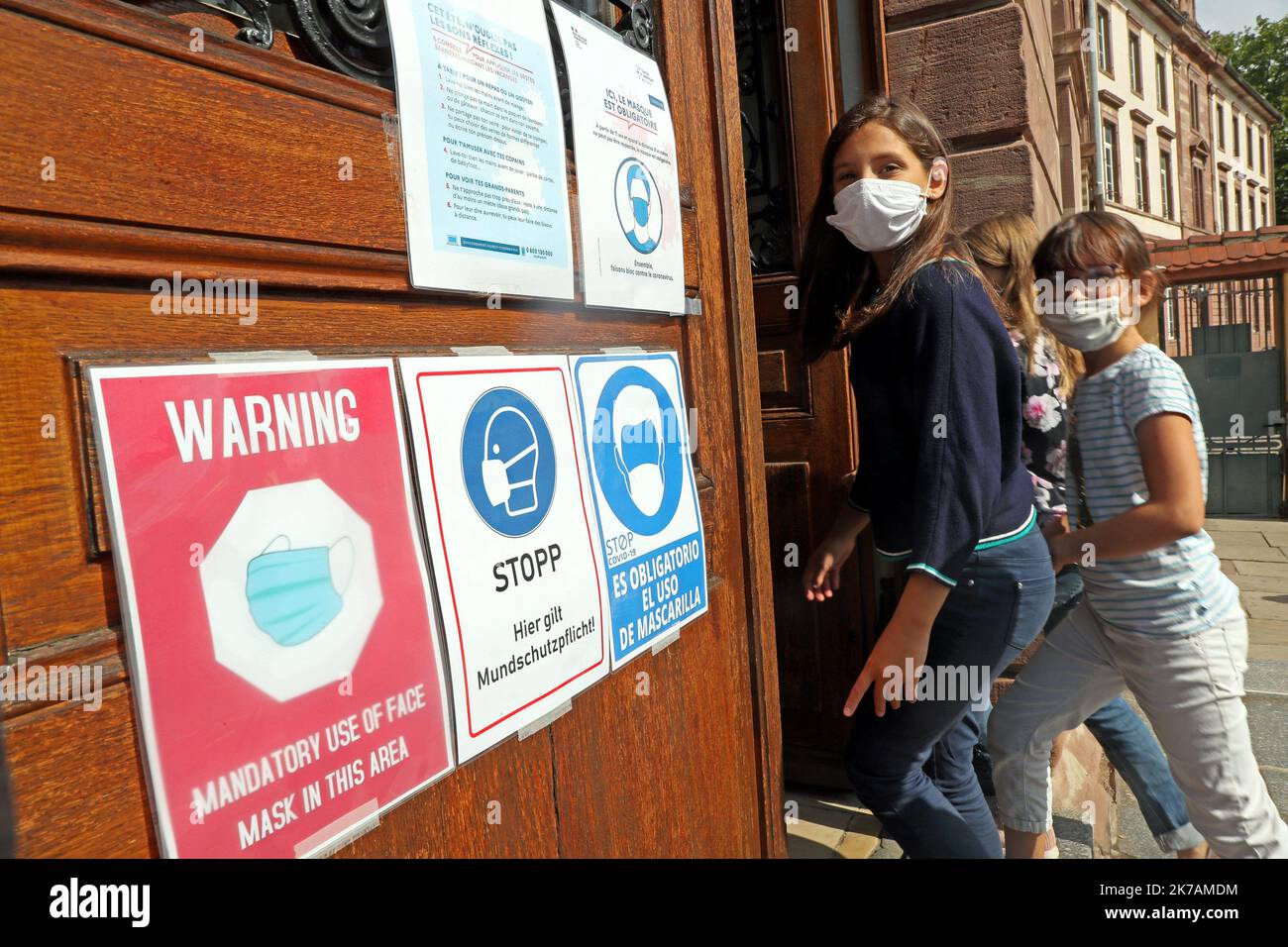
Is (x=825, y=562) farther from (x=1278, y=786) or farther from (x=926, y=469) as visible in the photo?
(x=1278, y=786)

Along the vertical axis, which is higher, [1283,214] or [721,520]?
[1283,214]

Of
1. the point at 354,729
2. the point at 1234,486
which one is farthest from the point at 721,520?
the point at 1234,486

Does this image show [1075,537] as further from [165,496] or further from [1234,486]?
[1234,486]

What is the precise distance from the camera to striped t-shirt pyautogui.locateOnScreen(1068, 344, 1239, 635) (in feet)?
6.01

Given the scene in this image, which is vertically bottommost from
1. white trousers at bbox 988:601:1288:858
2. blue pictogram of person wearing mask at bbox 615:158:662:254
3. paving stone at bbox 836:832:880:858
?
paving stone at bbox 836:832:880:858

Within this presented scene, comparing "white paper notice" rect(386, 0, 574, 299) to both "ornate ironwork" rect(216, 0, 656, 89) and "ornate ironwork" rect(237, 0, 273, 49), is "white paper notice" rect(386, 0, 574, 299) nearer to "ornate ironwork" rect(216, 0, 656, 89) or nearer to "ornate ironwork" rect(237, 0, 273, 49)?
"ornate ironwork" rect(216, 0, 656, 89)

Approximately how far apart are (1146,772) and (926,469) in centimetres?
128

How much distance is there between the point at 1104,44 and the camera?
1220 centimetres

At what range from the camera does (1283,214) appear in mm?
20000

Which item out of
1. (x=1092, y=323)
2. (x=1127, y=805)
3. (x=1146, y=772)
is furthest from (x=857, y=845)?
(x=1092, y=323)

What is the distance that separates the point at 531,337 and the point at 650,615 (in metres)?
0.51

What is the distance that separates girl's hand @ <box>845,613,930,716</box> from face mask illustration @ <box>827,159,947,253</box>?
2.65 feet

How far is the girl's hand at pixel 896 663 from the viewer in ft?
5.45

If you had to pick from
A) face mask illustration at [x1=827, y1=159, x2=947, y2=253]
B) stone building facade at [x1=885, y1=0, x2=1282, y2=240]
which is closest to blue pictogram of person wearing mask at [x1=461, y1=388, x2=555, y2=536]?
face mask illustration at [x1=827, y1=159, x2=947, y2=253]
